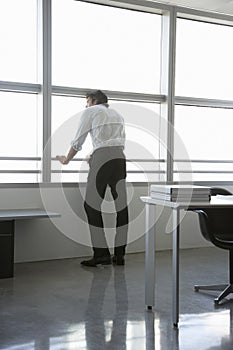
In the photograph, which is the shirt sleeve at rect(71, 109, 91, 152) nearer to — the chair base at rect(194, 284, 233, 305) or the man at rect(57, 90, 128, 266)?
the man at rect(57, 90, 128, 266)

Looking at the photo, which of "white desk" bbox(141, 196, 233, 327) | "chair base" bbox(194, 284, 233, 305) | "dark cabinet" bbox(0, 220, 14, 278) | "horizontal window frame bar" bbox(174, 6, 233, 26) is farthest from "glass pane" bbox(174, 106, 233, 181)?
"white desk" bbox(141, 196, 233, 327)

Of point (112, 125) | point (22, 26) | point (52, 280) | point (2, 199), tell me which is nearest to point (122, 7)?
point (22, 26)

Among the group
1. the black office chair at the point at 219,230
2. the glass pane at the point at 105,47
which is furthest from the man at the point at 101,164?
the black office chair at the point at 219,230

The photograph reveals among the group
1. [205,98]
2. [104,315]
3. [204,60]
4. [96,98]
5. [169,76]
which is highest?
[204,60]

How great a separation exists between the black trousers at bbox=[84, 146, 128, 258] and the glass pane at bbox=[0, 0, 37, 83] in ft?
3.87

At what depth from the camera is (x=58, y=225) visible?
5.47 meters

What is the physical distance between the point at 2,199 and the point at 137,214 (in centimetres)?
164

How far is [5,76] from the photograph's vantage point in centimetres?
528

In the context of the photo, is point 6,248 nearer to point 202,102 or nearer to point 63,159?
point 63,159

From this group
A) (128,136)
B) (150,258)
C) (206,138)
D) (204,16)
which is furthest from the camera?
(206,138)

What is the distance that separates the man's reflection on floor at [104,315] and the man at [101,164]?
1.37 ft

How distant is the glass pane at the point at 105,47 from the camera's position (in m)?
5.59

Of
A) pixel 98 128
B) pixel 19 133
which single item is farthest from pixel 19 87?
pixel 98 128

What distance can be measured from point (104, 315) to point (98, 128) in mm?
2192
